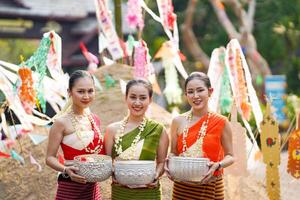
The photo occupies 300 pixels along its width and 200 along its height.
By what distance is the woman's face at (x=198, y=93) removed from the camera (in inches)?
132

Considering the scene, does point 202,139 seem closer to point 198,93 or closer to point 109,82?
point 198,93

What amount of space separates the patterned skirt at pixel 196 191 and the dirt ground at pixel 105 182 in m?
1.58

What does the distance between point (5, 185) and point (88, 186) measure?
199 centimetres

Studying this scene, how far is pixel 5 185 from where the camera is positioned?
17.0 feet

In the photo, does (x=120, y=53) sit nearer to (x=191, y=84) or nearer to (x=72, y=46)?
(x=191, y=84)

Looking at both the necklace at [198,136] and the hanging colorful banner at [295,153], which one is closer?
the necklace at [198,136]

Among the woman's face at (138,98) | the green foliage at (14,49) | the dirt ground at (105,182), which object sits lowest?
the dirt ground at (105,182)

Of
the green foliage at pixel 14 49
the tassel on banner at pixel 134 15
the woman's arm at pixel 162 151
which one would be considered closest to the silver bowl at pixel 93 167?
the woman's arm at pixel 162 151

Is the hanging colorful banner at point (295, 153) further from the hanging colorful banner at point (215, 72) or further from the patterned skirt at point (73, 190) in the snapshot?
the patterned skirt at point (73, 190)

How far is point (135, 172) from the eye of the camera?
3145mm

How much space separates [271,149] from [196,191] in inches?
47.5

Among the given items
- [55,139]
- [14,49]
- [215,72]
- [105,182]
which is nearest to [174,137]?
[55,139]

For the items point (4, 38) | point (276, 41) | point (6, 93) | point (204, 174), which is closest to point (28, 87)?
point (6, 93)

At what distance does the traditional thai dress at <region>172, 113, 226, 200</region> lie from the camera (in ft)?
10.9
